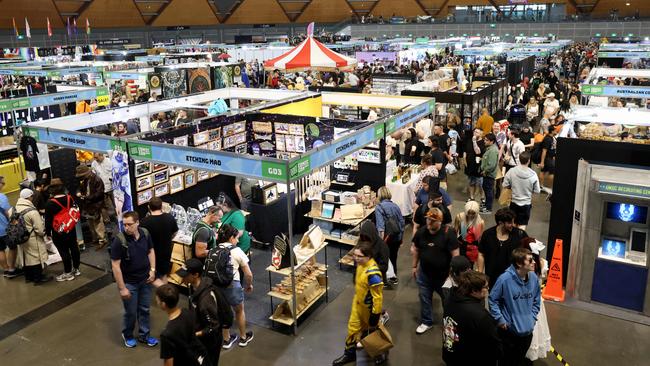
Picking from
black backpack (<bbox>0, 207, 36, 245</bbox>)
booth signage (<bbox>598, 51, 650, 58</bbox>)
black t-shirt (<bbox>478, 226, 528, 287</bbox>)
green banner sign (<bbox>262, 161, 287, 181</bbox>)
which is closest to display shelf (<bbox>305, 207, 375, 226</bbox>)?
green banner sign (<bbox>262, 161, 287, 181</bbox>)

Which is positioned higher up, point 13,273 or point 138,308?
point 138,308

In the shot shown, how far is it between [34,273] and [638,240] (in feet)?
23.5

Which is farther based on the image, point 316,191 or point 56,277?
point 316,191

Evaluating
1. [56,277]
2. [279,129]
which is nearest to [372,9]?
[279,129]

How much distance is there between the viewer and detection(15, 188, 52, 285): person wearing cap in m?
6.54

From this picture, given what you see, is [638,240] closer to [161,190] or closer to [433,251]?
[433,251]

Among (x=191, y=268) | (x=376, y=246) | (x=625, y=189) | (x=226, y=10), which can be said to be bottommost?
(x=376, y=246)

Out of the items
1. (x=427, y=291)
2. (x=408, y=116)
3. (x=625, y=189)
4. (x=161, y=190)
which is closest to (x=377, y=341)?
(x=427, y=291)

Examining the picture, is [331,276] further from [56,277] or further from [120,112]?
[120,112]

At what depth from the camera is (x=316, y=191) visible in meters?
8.16

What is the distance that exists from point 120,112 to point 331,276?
482 centimetres

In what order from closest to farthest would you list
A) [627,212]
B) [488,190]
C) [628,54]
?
[627,212] < [488,190] < [628,54]

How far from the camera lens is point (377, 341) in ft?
15.5

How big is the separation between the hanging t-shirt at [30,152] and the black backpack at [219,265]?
4.14m
